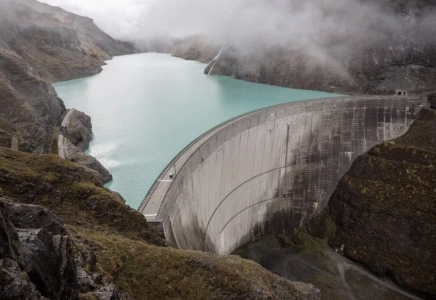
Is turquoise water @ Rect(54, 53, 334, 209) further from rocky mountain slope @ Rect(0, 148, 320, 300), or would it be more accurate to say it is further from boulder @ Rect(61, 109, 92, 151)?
rocky mountain slope @ Rect(0, 148, 320, 300)

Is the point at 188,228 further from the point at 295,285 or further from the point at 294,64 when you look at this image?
the point at 294,64

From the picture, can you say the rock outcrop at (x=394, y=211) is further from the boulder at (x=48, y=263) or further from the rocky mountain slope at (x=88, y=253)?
the boulder at (x=48, y=263)

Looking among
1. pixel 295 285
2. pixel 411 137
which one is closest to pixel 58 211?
pixel 295 285

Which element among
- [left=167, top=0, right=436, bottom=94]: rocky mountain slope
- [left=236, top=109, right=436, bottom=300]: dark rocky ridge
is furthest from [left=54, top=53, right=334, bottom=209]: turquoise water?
[left=236, top=109, right=436, bottom=300]: dark rocky ridge

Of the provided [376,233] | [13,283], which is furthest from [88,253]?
[376,233]

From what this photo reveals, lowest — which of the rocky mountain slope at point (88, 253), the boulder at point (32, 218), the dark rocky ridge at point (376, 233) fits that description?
the dark rocky ridge at point (376, 233)

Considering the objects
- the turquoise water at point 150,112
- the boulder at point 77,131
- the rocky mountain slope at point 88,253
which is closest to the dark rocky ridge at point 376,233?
the turquoise water at point 150,112
